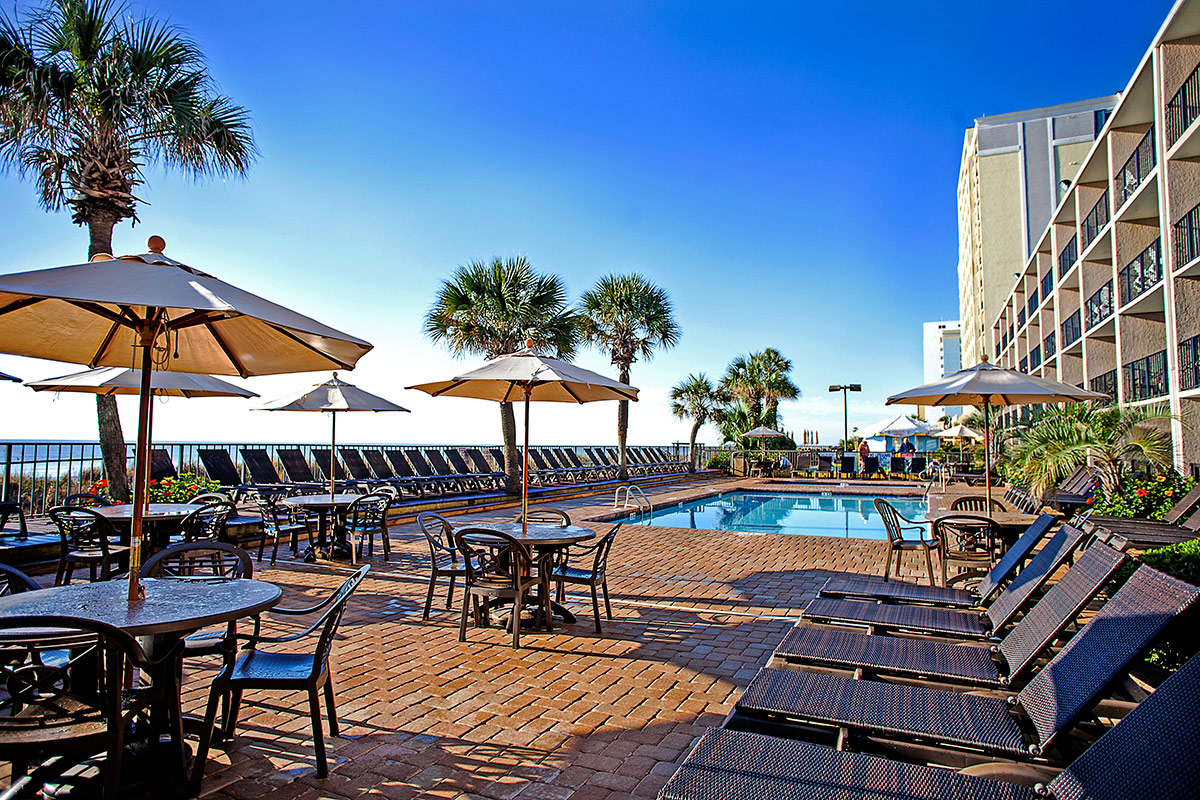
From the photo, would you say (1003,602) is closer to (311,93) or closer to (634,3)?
(634,3)

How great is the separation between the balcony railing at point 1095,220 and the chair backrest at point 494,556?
18660 millimetres

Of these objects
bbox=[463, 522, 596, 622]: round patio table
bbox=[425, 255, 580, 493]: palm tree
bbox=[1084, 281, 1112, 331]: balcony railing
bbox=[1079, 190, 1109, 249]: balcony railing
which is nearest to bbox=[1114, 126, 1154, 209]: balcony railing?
bbox=[1079, 190, 1109, 249]: balcony railing

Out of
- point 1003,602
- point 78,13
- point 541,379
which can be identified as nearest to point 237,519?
point 541,379

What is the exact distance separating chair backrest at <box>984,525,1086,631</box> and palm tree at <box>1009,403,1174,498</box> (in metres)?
7.18

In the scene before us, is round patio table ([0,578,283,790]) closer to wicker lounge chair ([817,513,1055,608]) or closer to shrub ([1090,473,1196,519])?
wicker lounge chair ([817,513,1055,608])

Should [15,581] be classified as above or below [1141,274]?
below

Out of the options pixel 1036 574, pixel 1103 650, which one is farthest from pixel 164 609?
pixel 1036 574

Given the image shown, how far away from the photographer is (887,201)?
872 inches

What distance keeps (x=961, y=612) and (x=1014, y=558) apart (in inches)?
30.4

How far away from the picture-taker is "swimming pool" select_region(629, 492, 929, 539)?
12.7m

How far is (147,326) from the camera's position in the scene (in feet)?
9.84

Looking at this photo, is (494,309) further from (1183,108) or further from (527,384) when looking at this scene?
(1183,108)

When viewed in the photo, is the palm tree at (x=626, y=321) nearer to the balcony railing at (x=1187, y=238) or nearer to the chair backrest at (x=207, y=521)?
the balcony railing at (x=1187, y=238)

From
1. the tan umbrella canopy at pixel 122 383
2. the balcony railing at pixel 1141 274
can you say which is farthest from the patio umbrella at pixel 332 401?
the balcony railing at pixel 1141 274
